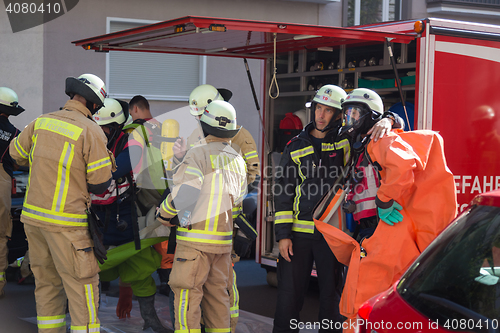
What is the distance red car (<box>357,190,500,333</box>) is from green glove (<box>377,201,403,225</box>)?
42.7 inches

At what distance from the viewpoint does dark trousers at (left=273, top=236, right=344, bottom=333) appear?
4.15 metres

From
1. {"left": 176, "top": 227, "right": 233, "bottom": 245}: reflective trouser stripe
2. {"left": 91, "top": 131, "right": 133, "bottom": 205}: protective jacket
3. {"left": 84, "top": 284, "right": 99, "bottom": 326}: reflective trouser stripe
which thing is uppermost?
{"left": 91, "top": 131, "right": 133, "bottom": 205}: protective jacket

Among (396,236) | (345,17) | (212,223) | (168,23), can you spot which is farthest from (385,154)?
(345,17)

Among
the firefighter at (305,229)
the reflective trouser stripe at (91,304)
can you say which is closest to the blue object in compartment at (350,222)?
the firefighter at (305,229)

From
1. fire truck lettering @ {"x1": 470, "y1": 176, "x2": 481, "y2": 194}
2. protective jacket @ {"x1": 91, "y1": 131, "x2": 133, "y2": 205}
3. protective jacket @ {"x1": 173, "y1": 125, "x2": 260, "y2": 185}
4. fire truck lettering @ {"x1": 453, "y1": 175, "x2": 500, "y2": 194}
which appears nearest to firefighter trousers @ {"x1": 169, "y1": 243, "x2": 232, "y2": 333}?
protective jacket @ {"x1": 91, "y1": 131, "x2": 133, "y2": 205}

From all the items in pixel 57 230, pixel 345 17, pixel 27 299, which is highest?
pixel 345 17

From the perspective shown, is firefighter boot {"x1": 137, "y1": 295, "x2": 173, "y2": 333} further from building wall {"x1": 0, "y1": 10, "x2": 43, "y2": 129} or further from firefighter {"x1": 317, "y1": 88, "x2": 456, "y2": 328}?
building wall {"x1": 0, "y1": 10, "x2": 43, "y2": 129}

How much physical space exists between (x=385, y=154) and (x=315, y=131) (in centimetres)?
106

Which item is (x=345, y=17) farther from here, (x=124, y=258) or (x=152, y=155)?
(x=124, y=258)

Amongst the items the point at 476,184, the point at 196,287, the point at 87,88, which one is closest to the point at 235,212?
the point at 196,287

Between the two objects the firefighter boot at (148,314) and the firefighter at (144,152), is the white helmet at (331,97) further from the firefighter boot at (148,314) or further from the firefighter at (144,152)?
the firefighter boot at (148,314)

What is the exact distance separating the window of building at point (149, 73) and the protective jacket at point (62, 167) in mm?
6946

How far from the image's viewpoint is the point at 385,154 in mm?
3373

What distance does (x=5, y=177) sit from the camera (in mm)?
5887
